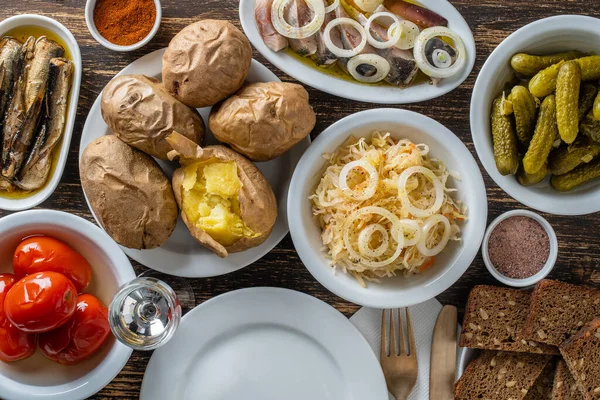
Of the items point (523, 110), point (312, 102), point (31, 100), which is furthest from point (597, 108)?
point (31, 100)

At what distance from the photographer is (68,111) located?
188 cm

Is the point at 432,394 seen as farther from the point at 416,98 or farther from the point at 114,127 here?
the point at 114,127

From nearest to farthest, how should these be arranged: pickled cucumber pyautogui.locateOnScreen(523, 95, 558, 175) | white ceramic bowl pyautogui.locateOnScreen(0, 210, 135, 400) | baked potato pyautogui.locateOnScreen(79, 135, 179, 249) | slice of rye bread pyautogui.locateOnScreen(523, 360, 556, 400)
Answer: baked potato pyautogui.locateOnScreen(79, 135, 179, 249), pickled cucumber pyautogui.locateOnScreen(523, 95, 558, 175), white ceramic bowl pyautogui.locateOnScreen(0, 210, 135, 400), slice of rye bread pyautogui.locateOnScreen(523, 360, 556, 400)

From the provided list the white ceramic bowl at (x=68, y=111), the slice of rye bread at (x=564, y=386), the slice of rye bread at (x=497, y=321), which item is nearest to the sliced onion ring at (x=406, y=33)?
the slice of rye bread at (x=497, y=321)

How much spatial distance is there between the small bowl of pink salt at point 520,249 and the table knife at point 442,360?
213 mm

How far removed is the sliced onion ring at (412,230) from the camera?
5.58ft

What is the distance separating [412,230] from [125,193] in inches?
31.3

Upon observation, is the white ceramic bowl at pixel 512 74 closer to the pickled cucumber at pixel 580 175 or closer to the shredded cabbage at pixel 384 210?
the pickled cucumber at pixel 580 175

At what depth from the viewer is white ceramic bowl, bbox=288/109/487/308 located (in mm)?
1726

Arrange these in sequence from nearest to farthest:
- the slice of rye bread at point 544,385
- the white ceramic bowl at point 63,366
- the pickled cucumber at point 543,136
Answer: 1. the pickled cucumber at point 543,136
2. the white ceramic bowl at point 63,366
3. the slice of rye bread at point 544,385

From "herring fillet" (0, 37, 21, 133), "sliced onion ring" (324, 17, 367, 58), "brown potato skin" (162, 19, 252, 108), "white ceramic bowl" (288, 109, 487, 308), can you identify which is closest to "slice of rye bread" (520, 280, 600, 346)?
"white ceramic bowl" (288, 109, 487, 308)

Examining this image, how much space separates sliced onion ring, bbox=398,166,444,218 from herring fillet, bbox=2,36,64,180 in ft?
3.69

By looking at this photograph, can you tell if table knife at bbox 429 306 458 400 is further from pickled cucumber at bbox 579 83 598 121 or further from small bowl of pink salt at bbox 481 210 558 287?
pickled cucumber at bbox 579 83 598 121

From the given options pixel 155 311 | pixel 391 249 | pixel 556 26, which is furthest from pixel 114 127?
pixel 556 26
